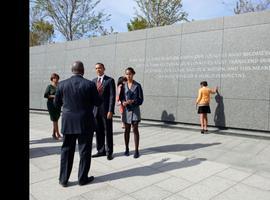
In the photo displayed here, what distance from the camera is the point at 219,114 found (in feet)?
30.7

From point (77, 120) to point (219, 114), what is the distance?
6337 millimetres

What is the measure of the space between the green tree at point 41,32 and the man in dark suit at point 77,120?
1176 inches

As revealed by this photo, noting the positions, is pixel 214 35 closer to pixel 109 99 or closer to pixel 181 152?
pixel 181 152

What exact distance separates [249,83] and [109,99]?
5178 mm

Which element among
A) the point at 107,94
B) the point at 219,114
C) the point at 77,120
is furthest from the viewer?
the point at 219,114

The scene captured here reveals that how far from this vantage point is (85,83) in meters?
4.21

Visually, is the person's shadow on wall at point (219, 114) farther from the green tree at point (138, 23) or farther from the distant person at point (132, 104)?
the green tree at point (138, 23)

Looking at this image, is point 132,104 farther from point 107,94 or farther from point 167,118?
point 167,118

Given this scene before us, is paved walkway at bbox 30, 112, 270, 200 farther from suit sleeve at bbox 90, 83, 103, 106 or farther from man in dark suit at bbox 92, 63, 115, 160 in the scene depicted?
suit sleeve at bbox 90, 83, 103, 106

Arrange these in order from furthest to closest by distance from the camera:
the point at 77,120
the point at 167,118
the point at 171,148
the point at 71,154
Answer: the point at 167,118
the point at 171,148
the point at 71,154
the point at 77,120

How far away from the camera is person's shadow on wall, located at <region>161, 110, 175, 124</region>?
1062 cm

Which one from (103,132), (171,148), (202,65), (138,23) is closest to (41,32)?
(138,23)

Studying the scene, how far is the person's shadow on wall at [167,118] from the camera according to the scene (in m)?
10.6
